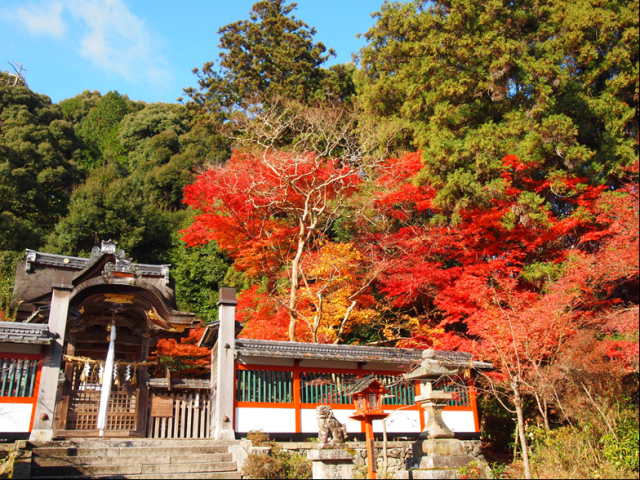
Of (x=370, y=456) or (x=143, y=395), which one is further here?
(x=143, y=395)

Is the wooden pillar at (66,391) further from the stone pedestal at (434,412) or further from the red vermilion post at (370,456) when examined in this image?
the stone pedestal at (434,412)

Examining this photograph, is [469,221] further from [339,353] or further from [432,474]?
[432,474]

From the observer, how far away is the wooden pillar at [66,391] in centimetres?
1017

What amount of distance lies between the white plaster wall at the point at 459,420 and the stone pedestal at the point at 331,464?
3512 millimetres

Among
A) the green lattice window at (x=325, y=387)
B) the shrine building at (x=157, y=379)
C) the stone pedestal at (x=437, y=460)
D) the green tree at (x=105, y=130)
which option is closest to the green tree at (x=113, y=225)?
the green tree at (x=105, y=130)

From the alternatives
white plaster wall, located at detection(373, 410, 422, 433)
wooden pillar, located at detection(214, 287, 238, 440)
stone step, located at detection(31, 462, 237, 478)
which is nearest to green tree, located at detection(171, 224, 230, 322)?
wooden pillar, located at detection(214, 287, 238, 440)

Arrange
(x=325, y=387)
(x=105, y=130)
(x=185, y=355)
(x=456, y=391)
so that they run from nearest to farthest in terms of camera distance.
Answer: (x=325, y=387), (x=456, y=391), (x=185, y=355), (x=105, y=130)

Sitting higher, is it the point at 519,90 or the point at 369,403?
the point at 519,90

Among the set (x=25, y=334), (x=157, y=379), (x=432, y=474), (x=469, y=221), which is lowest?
(x=432, y=474)

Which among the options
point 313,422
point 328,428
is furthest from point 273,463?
point 313,422

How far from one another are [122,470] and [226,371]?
243 cm

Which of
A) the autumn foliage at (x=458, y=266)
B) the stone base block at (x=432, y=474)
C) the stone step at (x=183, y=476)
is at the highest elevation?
the autumn foliage at (x=458, y=266)

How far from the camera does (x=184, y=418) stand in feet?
32.0

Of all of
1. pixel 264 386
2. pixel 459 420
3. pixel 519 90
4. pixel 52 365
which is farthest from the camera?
pixel 519 90
